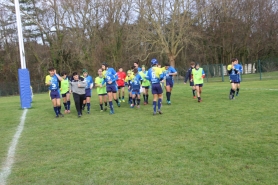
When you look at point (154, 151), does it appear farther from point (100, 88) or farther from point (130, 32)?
point (130, 32)

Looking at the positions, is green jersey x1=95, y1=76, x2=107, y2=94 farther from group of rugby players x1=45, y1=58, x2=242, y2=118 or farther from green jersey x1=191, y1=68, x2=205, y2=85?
green jersey x1=191, y1=68, x2=205, y2=85

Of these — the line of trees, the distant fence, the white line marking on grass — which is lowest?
the white line marking on grass

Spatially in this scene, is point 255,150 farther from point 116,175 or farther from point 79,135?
point 79,135

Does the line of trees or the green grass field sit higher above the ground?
the line of trees

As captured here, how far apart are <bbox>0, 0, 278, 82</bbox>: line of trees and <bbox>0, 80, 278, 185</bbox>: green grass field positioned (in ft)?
96.7

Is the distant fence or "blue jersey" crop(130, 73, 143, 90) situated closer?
"blue jersey" crop(130, 73, 143, 90)

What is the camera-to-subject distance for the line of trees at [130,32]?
3788cm

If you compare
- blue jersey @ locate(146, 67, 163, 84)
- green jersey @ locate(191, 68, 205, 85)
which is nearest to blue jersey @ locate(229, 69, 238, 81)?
green jersey @ locate(191, 68, 205, 85)

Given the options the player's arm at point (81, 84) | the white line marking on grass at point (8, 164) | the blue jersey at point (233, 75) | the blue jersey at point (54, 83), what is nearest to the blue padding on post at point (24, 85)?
the blue jersey at point (54, 83)

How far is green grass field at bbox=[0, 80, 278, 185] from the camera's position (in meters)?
4.52

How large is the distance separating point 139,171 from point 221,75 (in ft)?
101

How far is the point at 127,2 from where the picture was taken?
137 ft

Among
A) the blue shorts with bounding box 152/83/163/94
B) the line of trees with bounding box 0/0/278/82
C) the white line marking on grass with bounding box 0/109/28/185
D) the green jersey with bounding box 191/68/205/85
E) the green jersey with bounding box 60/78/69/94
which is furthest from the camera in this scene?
the line of trees with bounding box 0/0/278/82

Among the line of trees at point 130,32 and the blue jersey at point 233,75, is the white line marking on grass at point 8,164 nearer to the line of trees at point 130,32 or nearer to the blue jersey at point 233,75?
the blue jersey at point 233,75
